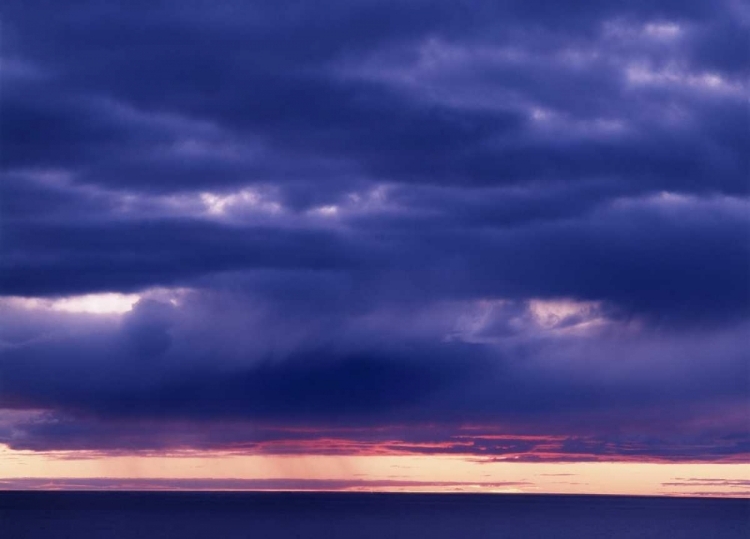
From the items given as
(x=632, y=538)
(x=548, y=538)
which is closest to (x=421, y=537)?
(x=548, y=538)

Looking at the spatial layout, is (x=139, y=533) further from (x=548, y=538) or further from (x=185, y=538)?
(x=548, y=538)

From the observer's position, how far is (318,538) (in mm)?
189250

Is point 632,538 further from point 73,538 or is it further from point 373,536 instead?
point 73,538

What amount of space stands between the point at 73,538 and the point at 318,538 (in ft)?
144

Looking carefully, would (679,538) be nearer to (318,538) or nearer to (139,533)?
(318,538)

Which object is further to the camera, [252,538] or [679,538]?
[679,538]

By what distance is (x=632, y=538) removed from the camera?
199m

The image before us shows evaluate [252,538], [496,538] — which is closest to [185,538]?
[252,538]

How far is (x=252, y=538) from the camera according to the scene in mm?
186500

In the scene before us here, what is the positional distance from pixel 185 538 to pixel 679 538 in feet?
303

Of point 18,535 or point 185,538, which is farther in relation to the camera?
point 18,535

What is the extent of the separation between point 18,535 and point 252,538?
48.1m

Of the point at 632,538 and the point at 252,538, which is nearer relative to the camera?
the point at 252,538

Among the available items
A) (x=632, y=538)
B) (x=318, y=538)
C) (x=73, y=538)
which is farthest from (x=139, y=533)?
(x=632, y=538)
